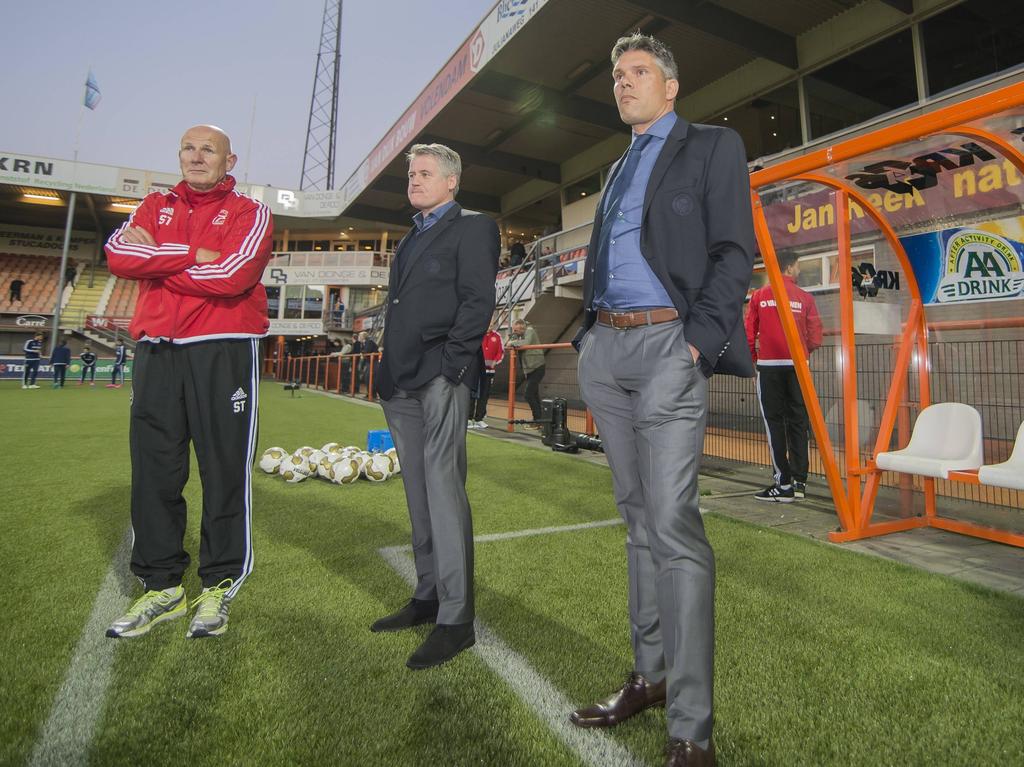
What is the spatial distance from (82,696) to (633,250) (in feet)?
6.84

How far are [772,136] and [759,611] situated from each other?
13.8m

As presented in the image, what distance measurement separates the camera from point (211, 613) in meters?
2.14

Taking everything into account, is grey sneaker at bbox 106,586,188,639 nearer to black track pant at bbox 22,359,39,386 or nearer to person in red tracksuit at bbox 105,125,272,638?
person in red tracksuit at bbox 105,125,272,638

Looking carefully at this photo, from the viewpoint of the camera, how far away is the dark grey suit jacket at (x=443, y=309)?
2.07 m

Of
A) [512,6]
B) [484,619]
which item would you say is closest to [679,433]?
[484,619]

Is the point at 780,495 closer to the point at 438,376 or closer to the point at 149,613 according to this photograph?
the point at 438,376

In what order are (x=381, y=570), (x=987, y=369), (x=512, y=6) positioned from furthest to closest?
(x=512, y=6) → (x=987, y=369) → (x=381, y=570)

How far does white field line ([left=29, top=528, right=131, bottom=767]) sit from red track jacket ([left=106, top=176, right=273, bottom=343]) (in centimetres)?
111

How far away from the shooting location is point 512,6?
12.5 metres

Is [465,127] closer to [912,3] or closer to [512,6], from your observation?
[512,6]

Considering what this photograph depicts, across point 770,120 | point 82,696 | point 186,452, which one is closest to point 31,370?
point 186,452

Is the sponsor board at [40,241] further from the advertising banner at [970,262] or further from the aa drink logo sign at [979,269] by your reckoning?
the aa drink logo sign at [979,269]

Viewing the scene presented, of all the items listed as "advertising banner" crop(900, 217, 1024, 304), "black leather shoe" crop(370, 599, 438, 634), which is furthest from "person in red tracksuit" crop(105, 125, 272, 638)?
"advertising banner" crop(900, 217, 1024, 304)

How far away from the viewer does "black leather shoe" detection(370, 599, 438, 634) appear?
2.19 meters
